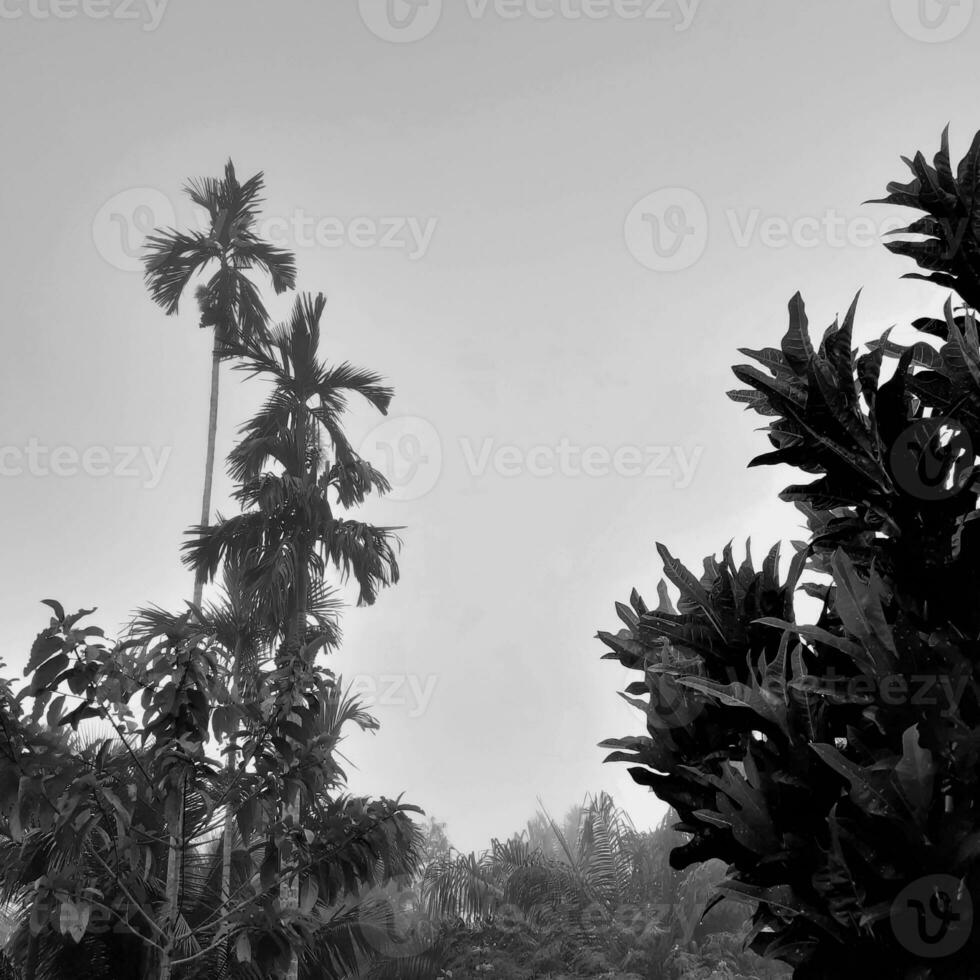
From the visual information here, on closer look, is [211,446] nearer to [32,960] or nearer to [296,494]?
[296,494]

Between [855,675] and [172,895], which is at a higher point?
[855,675]

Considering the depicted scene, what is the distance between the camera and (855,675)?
85.0 inches

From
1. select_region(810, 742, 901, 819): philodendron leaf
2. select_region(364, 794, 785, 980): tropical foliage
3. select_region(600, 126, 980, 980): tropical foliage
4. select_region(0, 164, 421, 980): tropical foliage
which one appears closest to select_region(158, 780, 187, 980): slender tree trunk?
select_region(0, 164, 421, 980): tropical foliage

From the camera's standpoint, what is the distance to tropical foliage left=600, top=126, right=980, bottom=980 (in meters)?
1.86

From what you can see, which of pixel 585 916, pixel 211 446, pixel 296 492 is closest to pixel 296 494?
pixel 296 492

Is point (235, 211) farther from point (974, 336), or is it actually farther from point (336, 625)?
point (974, 336)

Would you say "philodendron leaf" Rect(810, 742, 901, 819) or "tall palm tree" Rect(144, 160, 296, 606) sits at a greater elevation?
"tall palm tree" Rect(144, 160, 296, 606)

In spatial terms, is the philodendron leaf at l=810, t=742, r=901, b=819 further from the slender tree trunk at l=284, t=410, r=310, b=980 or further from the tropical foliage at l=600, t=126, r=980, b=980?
the slender tree trunk at l=284, t=410, r=310, b=980

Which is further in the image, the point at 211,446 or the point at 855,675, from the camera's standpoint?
the point at 211,446

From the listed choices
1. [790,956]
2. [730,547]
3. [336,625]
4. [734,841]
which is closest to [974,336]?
[730,547]

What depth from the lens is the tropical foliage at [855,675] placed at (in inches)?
73.1

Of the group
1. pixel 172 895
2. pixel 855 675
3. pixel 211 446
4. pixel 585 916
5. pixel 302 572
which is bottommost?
pixel 585 916

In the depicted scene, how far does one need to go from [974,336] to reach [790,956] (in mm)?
1456

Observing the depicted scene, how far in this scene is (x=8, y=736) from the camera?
4289 mm
